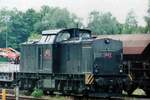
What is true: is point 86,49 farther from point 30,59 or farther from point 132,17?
point 132,17

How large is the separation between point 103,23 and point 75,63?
263 feet

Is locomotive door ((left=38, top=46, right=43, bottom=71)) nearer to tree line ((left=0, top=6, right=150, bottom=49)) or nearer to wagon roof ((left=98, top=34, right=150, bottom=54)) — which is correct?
wagon roof ((left=98, top=34, right=150, bottom=54))

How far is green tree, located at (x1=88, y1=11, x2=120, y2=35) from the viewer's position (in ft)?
309

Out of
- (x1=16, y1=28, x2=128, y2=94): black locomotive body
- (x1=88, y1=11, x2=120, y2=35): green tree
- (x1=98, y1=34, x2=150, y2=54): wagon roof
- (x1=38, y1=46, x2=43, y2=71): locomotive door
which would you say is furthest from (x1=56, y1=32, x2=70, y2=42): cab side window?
(x1=88, y1=11, x2=120, y2=35): green tree

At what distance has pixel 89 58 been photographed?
82.2ft

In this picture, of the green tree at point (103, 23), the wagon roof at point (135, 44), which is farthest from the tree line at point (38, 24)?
the wagon roof at point (135, 44)

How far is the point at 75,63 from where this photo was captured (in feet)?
85.0

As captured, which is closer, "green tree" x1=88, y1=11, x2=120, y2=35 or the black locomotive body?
the black locomotive body

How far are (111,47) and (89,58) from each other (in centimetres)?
136

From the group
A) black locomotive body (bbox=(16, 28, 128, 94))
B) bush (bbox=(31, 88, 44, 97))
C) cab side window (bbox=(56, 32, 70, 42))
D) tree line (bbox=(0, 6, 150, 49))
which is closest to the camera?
black locomotive body (bbox=(16, 28, 128, 94))

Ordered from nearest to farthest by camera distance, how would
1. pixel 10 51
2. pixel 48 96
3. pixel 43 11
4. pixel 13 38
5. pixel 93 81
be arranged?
pixel 93 81 → pixel 48 96 → pixel 10 51 → pixel 13 38 → pixel 43 11

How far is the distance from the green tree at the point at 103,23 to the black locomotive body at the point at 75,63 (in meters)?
63.8

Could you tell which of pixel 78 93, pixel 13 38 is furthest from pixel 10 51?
pixel 13 38

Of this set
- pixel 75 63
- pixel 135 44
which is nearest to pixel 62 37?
pixel 75 63
